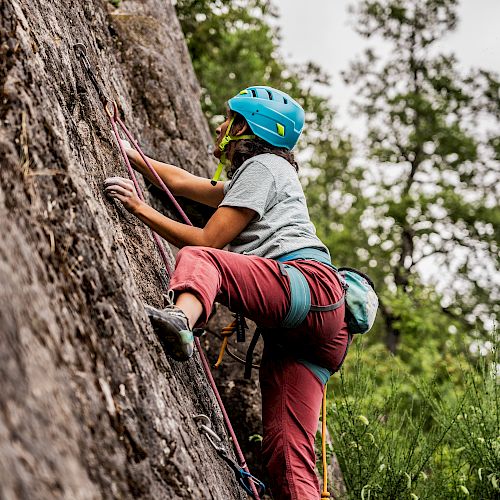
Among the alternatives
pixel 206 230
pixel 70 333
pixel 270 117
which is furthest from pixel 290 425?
pixel 70 333

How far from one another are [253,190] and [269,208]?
135 millimetres

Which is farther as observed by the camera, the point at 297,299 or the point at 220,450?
the point at 297,299

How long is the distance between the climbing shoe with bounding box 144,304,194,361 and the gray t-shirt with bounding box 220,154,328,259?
85 centimetres

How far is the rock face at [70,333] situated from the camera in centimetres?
162

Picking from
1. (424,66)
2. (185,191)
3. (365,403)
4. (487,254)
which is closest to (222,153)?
(185,191)

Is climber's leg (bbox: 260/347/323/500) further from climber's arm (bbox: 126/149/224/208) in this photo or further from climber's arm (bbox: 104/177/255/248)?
climber's arm (bbox: 126/149/224/208)

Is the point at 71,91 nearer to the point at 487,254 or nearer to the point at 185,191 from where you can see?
the point at 185,191

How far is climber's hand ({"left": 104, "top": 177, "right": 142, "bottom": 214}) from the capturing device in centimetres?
320

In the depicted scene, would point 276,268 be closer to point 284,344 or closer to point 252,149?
point 284,344

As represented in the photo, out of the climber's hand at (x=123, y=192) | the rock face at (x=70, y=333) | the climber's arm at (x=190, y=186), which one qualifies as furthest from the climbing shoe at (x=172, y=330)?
the climber's arm at (x=190, y=186)

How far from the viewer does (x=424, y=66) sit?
66.3 ft

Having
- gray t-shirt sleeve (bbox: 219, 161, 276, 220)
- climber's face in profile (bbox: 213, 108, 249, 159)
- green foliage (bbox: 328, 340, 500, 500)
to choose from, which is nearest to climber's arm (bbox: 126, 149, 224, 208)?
climber's face in profile (bbox: 213, 108, 249, 159)

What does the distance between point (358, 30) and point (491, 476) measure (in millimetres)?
18329

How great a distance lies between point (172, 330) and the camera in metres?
2.58
